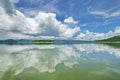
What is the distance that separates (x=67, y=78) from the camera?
12.4 meters

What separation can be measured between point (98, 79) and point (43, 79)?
368 cm

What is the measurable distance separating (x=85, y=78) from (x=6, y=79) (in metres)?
5.24

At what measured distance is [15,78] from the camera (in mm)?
12047

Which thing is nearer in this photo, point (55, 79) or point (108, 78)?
point (55, 79)

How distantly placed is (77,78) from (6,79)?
15.4 ft

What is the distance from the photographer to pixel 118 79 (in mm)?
12430

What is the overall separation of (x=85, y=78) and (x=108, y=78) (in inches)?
64.7

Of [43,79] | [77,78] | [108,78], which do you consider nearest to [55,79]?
[43,79]

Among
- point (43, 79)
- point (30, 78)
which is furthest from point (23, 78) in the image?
point (43, 79)

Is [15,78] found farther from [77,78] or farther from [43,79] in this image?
[77,78]

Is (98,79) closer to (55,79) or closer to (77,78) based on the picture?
(77,78)

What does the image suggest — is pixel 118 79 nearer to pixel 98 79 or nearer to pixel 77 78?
pixel 98 79

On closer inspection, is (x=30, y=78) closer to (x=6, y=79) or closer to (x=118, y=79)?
(x=6, y=79)

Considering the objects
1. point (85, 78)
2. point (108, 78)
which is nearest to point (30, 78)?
point (85, 78)
